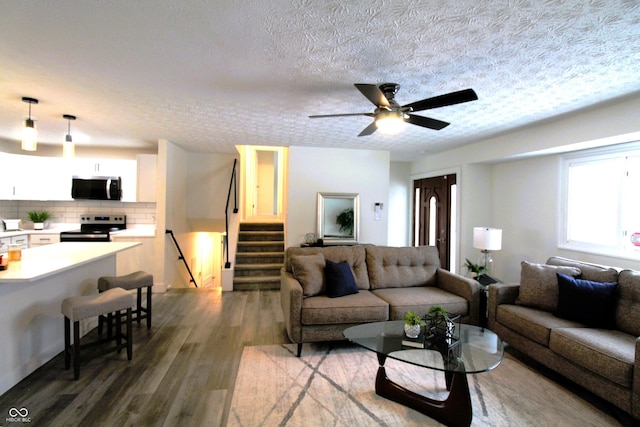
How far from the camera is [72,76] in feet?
7.81

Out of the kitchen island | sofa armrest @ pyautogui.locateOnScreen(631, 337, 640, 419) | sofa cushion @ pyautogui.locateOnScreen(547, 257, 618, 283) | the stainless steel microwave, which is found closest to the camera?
sofa armrest @ pyautogui.locateOnScreen(631, 337, 640, 419)

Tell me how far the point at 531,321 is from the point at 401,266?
1.40 m

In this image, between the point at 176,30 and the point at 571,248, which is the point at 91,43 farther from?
the point at 571,248

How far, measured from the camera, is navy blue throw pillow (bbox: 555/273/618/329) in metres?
2.52

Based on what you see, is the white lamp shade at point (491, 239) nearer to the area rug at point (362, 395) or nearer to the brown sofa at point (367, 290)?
the brown sofa at point (367, 290)

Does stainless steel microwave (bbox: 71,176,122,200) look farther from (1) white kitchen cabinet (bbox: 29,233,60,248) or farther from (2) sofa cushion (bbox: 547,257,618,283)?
(2) sofa cushion (bbox: 547,257,618,283)

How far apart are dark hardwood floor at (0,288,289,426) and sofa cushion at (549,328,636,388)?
2.51 metres

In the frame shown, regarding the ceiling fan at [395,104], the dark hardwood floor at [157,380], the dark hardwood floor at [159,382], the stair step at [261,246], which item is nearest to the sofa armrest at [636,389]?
the dark hardwood floor at [159,382]

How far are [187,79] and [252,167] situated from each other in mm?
5156

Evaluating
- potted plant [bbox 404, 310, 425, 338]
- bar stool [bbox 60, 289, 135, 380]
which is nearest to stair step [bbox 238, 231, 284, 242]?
bar stool [bbox 60, 289, 135, 380]

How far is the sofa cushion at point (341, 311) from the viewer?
2.84 metres

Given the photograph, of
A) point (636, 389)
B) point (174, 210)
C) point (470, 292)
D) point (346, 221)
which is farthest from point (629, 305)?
point (174, 210)

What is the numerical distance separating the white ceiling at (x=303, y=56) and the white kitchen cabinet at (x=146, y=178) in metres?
1.53

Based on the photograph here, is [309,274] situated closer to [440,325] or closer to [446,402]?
[440,325]
